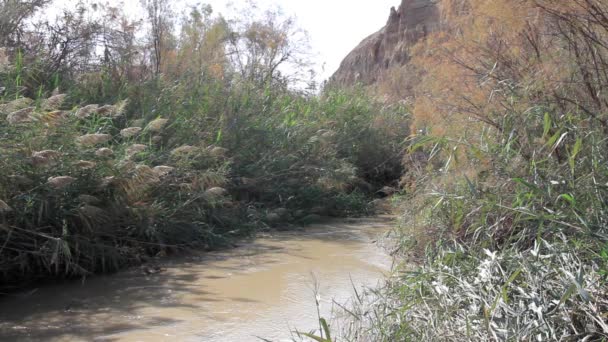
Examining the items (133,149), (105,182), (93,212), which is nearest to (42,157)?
(93,212)

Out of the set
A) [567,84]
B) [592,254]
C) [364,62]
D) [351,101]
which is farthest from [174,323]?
[364,62]

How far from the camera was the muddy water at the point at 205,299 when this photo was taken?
472 centimetres

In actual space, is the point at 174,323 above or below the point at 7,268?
below

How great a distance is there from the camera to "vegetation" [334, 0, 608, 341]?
3.48 metres

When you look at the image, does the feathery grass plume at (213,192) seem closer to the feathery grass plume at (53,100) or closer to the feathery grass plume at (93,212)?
the feathery grass plume at (93,212)

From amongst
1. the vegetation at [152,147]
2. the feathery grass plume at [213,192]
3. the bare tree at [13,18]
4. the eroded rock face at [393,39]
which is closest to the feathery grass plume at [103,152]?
the vegetation at [152,147]

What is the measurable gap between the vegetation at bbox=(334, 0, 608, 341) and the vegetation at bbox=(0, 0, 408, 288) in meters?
2.63

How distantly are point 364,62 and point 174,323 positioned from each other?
2998 cm

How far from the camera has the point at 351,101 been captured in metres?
13.3

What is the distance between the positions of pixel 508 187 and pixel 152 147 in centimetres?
424

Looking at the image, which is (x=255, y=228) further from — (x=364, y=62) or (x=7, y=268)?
(x=364, y=62)

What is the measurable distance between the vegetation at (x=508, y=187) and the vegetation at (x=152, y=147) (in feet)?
8.64

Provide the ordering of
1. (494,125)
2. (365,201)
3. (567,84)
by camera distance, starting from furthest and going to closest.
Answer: (365,201)
(494,125)
(567,84)

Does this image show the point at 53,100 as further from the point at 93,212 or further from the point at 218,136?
the point at 218,136
